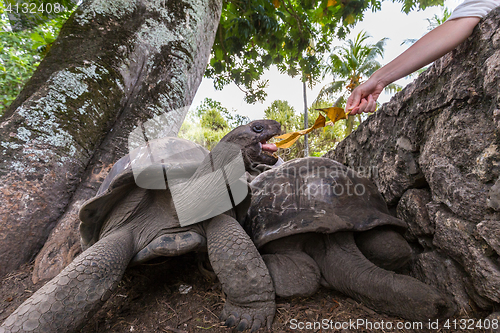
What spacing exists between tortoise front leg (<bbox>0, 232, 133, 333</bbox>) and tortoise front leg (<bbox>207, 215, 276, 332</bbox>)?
1.67 ft

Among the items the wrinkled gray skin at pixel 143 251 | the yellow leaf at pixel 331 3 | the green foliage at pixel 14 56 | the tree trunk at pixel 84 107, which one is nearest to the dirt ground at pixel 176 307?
the wrinkled gray skin at pixel 143 251

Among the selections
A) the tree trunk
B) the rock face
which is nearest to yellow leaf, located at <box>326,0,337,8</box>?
the tree trunk

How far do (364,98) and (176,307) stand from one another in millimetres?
1642

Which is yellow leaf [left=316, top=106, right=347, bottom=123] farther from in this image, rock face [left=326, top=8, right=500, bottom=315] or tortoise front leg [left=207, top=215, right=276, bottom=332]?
tortoise front leg [left=207, top=215, right=276, bottom=332]

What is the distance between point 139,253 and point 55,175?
3.38 feet

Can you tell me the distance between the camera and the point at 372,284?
3.85ft

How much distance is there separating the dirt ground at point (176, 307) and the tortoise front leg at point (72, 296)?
18cm

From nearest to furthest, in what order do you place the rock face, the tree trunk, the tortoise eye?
the rock face, the tortoise eye, the tree trunk

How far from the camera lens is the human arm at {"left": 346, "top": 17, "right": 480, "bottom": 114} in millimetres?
1077

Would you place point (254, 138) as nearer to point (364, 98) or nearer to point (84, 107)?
point (364, 98)

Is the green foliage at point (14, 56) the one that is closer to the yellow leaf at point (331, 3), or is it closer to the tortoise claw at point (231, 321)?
the yellow leaf at point (331, 3)

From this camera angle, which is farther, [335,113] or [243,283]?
[335,113]

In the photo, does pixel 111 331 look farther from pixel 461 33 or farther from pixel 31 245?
pixel 461 33

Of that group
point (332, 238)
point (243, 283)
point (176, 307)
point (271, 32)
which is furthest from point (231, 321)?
point (271, 32)
